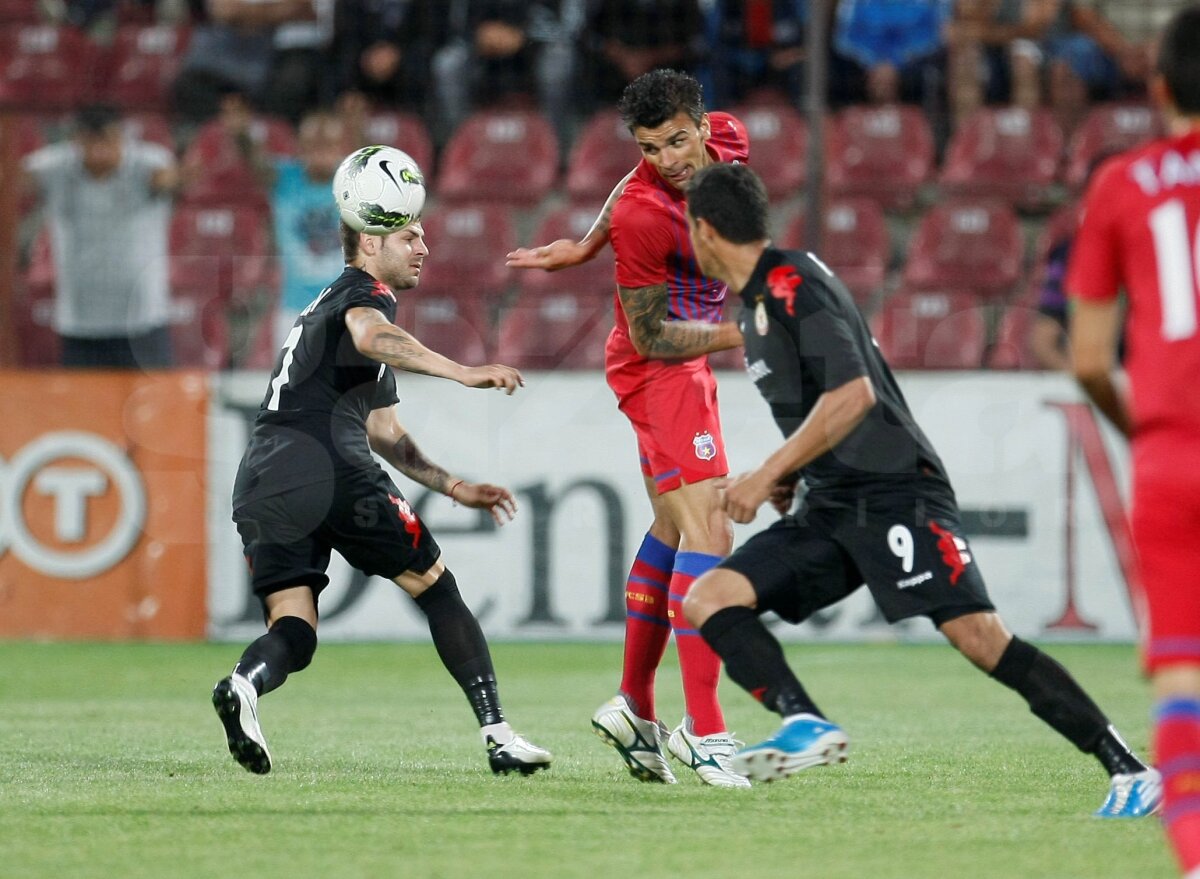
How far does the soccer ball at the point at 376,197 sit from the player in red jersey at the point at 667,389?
0.42 metres

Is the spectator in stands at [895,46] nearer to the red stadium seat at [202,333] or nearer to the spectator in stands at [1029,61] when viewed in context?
the spectator in stands at [1029,61]

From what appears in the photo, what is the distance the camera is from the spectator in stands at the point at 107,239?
1209 cm

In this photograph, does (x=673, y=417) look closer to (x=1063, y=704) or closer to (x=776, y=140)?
(x=1063, y=704)

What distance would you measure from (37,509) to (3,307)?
1.73 metres

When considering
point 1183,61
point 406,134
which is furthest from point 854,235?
point 1183,61

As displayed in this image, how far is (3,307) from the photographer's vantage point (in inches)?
482

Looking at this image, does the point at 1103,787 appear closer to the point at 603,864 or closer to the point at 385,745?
the point at 603,864

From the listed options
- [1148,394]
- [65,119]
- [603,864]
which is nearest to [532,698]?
[603,864]

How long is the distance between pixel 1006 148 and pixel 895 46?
1173 mm

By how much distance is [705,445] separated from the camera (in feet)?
→ 20.5

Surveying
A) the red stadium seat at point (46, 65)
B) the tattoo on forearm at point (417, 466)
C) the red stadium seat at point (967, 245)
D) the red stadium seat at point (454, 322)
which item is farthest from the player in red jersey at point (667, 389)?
the red stadium seat at point (46, 65)

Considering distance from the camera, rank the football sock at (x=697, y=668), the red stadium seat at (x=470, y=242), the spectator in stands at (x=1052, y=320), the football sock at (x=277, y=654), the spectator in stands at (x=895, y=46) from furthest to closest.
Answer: the spectator in stands at (x=895, y=46) < the red stadium seat at (x=470, y=242) < the spectator in stands at (x=1052, y=320) < the football sock at (x=697, y=668) < the football sock at (x=277, y=654)

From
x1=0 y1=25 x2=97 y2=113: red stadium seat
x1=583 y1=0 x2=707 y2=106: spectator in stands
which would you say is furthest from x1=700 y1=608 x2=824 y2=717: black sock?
x1=0 y1=25 x2=97 y2=113: red stadium seat

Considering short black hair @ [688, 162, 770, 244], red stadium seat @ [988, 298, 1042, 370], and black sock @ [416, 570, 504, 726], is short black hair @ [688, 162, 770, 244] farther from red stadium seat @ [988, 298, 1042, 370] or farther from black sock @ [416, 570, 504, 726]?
red stadium seat @ [988, 298, 1042, 370]
